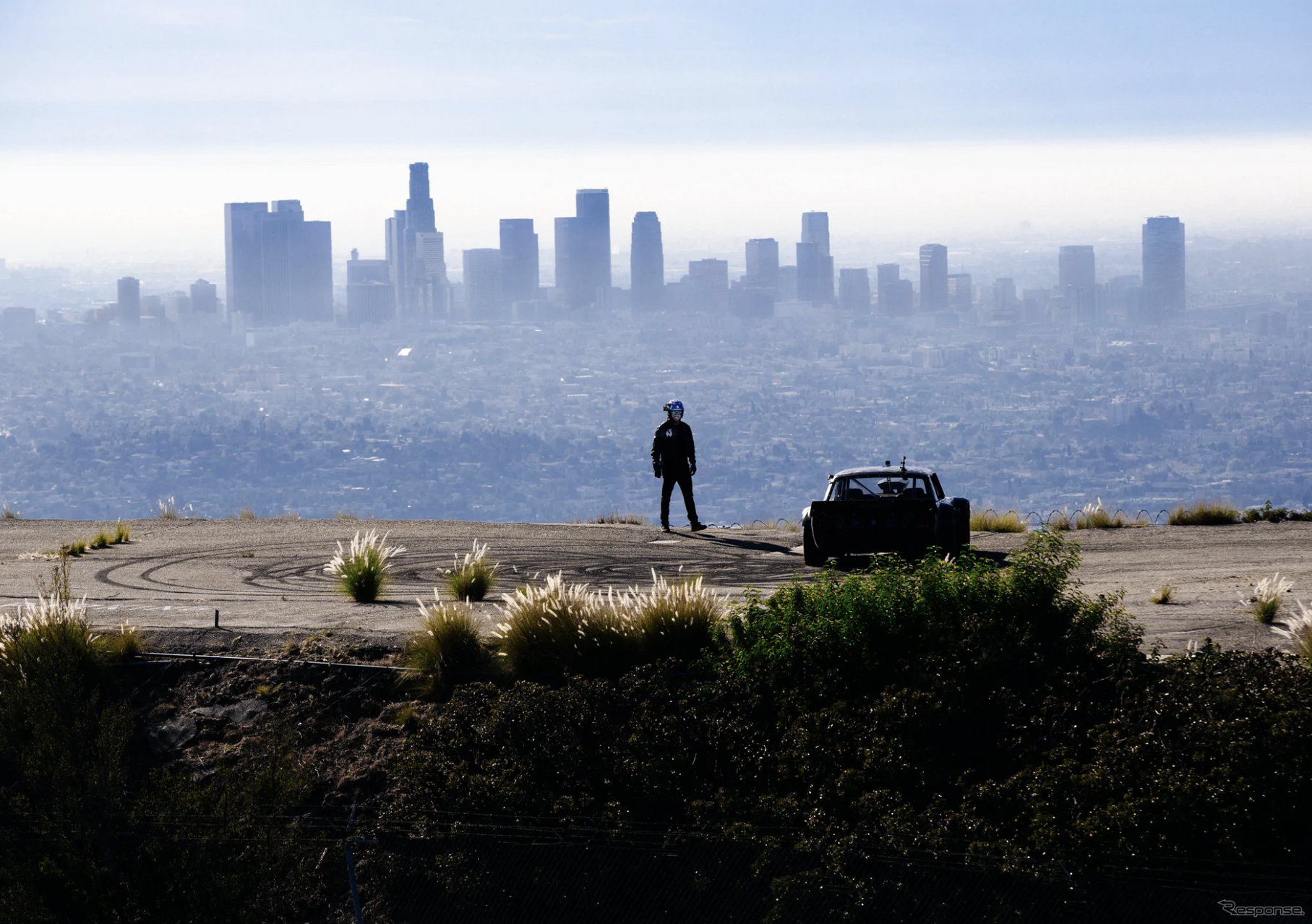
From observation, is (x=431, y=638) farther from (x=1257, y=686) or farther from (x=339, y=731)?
(x=1257, y=686)

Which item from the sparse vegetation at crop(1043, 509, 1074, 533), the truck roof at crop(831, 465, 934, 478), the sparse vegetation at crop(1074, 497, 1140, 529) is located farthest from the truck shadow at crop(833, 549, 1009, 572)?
the sparse vegetation at crop(1074, 497, 1140, 529)

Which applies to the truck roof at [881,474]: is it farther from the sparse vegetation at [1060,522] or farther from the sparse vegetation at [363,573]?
the sparse vegetation at [363,573]

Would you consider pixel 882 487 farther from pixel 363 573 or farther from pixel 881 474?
pixel 363 573

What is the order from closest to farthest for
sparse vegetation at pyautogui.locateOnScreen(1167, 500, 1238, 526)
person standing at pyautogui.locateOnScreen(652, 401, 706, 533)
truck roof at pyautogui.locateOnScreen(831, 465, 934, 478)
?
truck roof at pyautogui.locateOnScreen(831, 465, 934, 478) → person standing at pyautogui.locateOnScreen(652, 401, 706, 533) → sparse vegetation at pyautogui.locateOnScreen(1167, 500, 1238, 526)

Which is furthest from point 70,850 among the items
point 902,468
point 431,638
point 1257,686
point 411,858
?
point 902,468

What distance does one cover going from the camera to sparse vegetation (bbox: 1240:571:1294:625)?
49.5 feet

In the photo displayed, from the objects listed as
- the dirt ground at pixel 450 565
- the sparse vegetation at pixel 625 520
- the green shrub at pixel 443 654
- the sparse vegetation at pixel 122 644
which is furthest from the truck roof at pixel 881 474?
the sparse vegetation at pixel 122 644

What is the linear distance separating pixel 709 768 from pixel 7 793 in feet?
19.8

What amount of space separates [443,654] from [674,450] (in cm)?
998

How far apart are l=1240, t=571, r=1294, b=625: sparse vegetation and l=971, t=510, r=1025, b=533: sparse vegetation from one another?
872 cm

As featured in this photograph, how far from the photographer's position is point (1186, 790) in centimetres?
946

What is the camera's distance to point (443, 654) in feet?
45.1

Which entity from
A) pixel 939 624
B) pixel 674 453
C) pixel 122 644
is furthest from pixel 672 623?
pixel 674 453

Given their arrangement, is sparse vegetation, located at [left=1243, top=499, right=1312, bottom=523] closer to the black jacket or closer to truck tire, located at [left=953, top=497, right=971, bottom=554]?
truck tire, located at [left=953, top=497, right=971, bottom=554]
